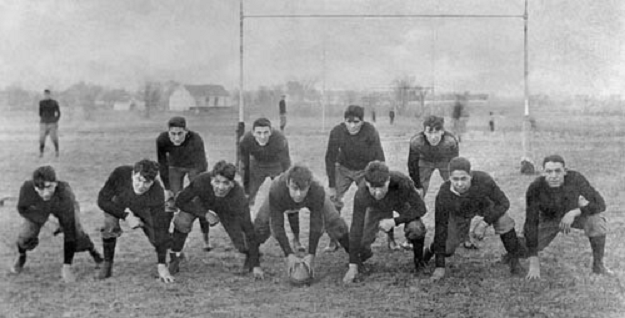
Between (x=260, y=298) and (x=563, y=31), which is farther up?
(x=563, y=31)

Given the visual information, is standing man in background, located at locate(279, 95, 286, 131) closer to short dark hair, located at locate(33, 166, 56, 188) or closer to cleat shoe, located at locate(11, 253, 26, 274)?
short dark hair, located at locate(33, 166, 56, 188)

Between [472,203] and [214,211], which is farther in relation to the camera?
[214,211]

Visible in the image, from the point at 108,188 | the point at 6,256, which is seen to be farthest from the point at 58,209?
the point at 6,256

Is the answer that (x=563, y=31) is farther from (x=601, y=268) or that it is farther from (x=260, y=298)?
(x=260, y=298)

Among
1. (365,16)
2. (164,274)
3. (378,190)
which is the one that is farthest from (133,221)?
(365,16)

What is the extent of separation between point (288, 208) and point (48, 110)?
218 centimetres

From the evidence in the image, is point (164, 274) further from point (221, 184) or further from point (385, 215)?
point (385, 215)

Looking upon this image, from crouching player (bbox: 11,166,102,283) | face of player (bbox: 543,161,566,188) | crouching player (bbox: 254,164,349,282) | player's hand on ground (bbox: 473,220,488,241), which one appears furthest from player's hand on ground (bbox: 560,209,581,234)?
crouching player (bbox: 11,166,102,283)

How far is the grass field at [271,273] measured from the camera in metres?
2.94

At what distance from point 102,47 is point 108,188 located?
4.43ft

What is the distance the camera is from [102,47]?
14.0 feet

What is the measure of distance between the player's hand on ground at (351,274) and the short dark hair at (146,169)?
1246mm

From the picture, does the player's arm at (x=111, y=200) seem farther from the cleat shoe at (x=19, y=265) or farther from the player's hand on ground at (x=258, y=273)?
the player's hand on ground at (x=258, y=273)

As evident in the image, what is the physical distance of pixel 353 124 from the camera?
4090mm
